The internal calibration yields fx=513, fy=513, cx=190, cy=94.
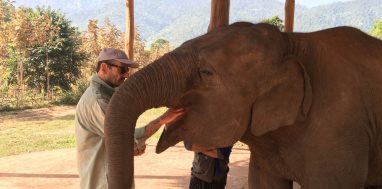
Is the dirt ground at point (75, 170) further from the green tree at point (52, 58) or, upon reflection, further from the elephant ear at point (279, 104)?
the green tree at point (52, 58)

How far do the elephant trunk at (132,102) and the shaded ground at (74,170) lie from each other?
4971 millimetres

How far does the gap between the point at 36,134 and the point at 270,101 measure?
12394 millimetres

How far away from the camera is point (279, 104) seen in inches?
103

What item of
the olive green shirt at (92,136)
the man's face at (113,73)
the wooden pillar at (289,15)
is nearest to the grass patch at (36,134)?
the wooden pillar at (289,15)

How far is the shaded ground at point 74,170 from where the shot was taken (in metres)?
7.56

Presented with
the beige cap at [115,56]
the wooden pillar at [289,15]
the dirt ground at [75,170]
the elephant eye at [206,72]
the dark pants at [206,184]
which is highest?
the wooden pillar at [289,15]

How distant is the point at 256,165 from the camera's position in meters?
3.44

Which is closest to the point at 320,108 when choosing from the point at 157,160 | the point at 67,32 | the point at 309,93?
the point at 309,93

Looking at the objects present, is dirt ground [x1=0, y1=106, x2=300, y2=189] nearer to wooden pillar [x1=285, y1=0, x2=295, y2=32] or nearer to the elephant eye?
wooden pillar [x1=285, y1=0, x2=295, y2=32]

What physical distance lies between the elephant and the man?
772 millimetres

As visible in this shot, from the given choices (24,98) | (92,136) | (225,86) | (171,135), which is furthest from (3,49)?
(225,86)

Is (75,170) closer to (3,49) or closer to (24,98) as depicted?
(24,98)

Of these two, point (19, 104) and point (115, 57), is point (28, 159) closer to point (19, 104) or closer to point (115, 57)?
point (115, 57)

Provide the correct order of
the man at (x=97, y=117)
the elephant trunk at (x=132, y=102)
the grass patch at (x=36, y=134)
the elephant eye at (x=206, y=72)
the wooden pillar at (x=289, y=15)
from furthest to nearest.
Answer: the grass patch at (x=36, y=134) → the wooden pillar at (x=289, y=15) → the man at (x=97, y=117) → the elephant eye at (x=206, y=72) → the elephant trunk at (x=132, y=102)
